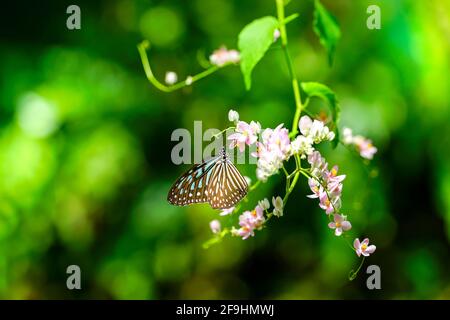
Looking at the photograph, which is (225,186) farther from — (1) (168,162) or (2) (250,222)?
(1) (168,162)

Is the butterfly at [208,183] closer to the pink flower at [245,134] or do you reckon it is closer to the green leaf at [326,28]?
the pink flower at [245,134]

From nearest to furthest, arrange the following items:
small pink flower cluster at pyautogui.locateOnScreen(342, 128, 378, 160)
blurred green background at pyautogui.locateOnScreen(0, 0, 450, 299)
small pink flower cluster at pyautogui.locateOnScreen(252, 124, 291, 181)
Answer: small pink flower cluster at pyautogui.locateOnScreen(252, 124, 291, 181), small pink flower cluster at pyautogui.locateOnScreen(342, 128, 378, 160), blurred green background at pyautogui.locateOnScreen(0, 0, 450, 299)

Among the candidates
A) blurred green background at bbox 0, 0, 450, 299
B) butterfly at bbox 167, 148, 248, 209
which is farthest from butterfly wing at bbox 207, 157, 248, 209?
blurred green background at bbox 0, 0, 450, 299

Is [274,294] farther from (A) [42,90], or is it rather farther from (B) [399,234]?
(A) [42,90]

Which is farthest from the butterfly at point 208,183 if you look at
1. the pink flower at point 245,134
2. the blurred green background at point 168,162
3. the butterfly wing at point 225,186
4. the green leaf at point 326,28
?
the blurred green background at point 168,162

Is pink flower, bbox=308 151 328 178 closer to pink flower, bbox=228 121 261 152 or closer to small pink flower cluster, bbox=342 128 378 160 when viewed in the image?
pink flower, bbox=228 121 261 152

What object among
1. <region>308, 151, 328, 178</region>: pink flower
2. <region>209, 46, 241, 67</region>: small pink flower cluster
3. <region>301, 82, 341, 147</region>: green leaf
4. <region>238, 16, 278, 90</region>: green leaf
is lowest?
<region>308, 151, 328, 178</region>: pink flower
